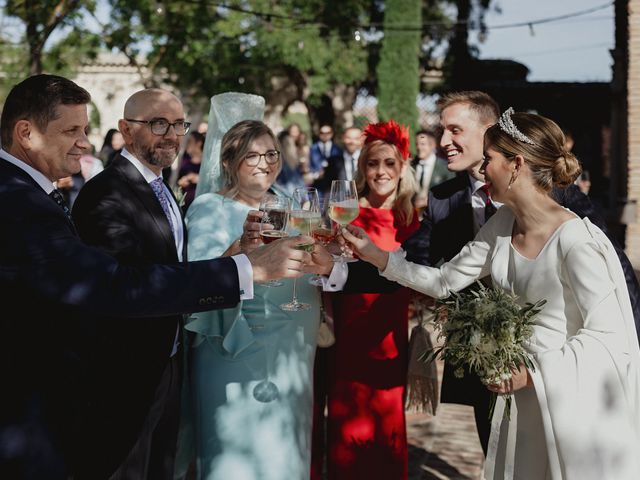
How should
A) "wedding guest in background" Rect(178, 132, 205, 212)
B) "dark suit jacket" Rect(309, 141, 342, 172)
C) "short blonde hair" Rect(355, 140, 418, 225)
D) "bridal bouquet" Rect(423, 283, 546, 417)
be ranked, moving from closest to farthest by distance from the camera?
"bridal bouquet" Rect(423, 283, 546, 417), "short blonde hair" Rect(355, 140, 418, 225), "wedding guest in background" Rect(178, 132, 205, 212), "dark suit jacket" Rect(309, 141, 342, 172)

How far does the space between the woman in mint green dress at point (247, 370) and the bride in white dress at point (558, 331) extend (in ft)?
3.92

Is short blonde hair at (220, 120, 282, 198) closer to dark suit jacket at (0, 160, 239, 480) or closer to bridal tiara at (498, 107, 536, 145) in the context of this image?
A: bridal tiara at (498, 107, 536, 145)

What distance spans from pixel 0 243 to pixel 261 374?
1981 millimetres

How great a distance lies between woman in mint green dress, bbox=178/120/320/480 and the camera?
4102 mm

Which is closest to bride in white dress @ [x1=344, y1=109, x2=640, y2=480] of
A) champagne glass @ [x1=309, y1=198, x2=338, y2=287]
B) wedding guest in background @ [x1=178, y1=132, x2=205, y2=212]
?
champagne glass @ [x1=309, y1=198, x2=338, y2=287]

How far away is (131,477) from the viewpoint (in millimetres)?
3516

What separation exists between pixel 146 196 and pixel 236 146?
958 millimetres

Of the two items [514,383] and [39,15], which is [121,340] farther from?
[39,15]

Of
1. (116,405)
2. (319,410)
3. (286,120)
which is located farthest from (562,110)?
(116,405)

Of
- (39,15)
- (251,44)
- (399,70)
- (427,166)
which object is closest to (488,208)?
(427,166)

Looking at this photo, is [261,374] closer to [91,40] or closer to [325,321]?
[325,321]

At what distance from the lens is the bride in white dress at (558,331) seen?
10.3 ft

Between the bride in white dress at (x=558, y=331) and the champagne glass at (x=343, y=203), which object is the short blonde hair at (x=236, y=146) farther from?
the bride in white dress at (x=558, y=331)

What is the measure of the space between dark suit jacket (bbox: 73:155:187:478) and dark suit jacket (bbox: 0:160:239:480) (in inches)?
26.7
